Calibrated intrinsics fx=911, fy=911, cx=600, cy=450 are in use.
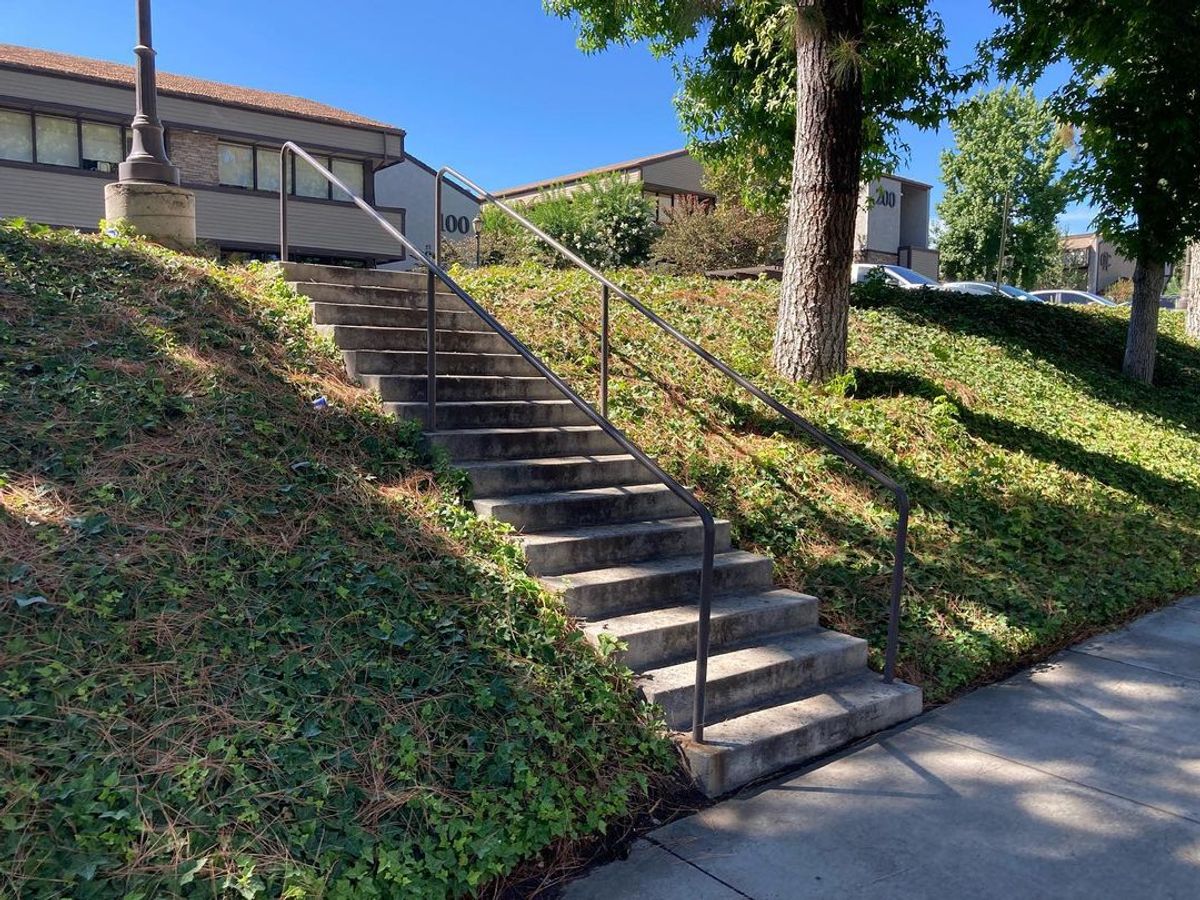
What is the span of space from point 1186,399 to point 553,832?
1193 centimetres

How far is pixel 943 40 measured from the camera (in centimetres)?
1010

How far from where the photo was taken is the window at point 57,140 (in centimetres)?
2170

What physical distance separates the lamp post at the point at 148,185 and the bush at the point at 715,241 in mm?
13814

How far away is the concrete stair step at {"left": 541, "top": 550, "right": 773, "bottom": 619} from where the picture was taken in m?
4.45

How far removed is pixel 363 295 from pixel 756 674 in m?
3.88

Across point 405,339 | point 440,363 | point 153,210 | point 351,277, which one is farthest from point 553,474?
point 153,210

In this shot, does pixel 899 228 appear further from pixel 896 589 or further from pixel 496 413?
pixel 896 589

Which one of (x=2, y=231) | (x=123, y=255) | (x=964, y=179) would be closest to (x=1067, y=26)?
(x=123, y=255)

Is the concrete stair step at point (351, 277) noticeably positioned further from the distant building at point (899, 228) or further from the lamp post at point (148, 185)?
the distant building at point (899, 228)

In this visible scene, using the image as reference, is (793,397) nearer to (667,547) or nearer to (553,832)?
(667,547)

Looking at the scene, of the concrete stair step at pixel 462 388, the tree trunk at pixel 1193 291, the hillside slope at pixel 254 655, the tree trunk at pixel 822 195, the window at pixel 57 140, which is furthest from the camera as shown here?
the window at pixel 57 140

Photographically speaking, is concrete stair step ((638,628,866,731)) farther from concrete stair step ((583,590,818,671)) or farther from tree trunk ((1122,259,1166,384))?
tree trunk ((1122,259,1166,384))

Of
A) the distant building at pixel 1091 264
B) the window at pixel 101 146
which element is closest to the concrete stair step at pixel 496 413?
the window at pixel 101 146

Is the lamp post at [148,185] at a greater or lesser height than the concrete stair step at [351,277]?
greater
